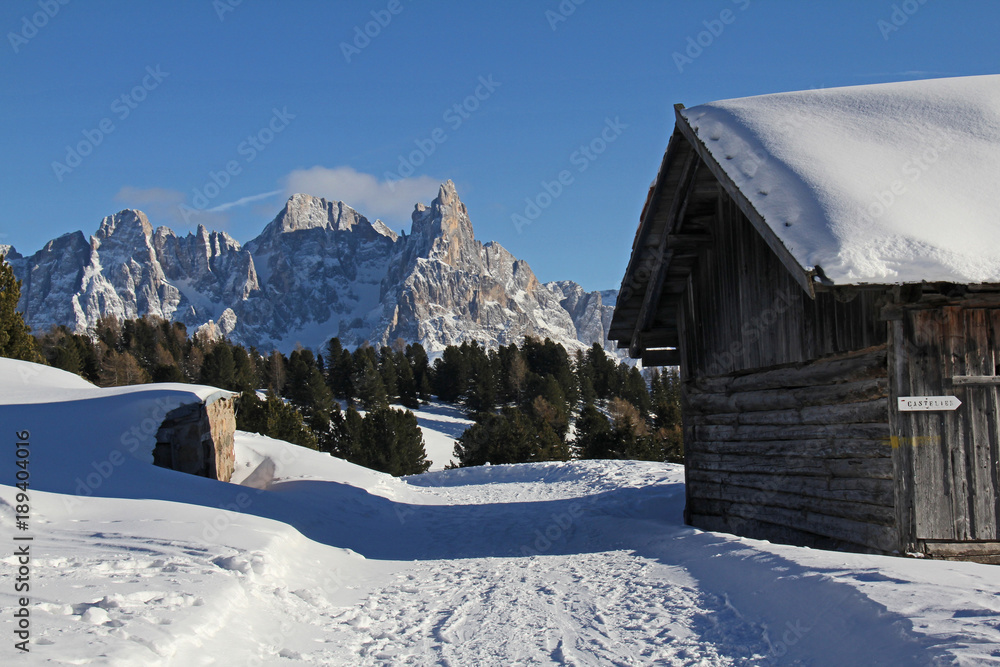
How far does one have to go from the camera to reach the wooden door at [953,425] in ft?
21.0

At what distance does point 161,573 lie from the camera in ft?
19.3

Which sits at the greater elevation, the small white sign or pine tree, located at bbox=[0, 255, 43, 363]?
pine tree, located at bbox=[0, 255, 43, 363]

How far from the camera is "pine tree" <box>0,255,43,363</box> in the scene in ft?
89.4

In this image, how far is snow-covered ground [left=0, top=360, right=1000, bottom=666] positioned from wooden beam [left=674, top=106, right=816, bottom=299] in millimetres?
2390

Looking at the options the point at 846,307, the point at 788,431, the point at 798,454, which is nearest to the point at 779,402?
the point at 788,431

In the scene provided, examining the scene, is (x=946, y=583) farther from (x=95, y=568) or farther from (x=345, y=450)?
(x=345, y=450)

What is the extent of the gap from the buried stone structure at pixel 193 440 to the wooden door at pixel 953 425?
12.3m

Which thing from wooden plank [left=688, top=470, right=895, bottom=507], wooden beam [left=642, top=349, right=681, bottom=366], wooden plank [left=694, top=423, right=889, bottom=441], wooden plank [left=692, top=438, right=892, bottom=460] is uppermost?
wooden beam [left=642, top=349, right=681, bottom=366]

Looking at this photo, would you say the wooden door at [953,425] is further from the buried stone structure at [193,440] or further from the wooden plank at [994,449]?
the buried stone structure at [193,440]

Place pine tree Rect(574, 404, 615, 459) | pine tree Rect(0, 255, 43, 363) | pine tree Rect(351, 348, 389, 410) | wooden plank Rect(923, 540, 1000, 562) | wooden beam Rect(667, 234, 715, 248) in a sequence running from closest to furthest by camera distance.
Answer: wooden plank Rect(923, 540, 1000, 562)
wooden beam Rect(667, 234, 715, 248)
pine tree Rect(0, 255, 43, 363)
pine tree Rect(574, 404, 615, 459)
pine tree Rect(351, 348, 389, 410)

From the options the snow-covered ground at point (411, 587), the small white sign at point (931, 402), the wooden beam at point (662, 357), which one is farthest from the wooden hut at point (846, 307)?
the wooden beam at point (662, 357)

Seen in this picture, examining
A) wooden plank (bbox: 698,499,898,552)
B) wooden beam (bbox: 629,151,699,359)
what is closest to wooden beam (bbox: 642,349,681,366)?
wooden beam (bbox: 629,151,699,359)

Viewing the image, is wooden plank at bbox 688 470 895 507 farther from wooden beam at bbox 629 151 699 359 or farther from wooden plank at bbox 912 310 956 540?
wooden beam at bbox 629 151 699 359

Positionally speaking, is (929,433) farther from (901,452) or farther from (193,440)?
(193,440)
